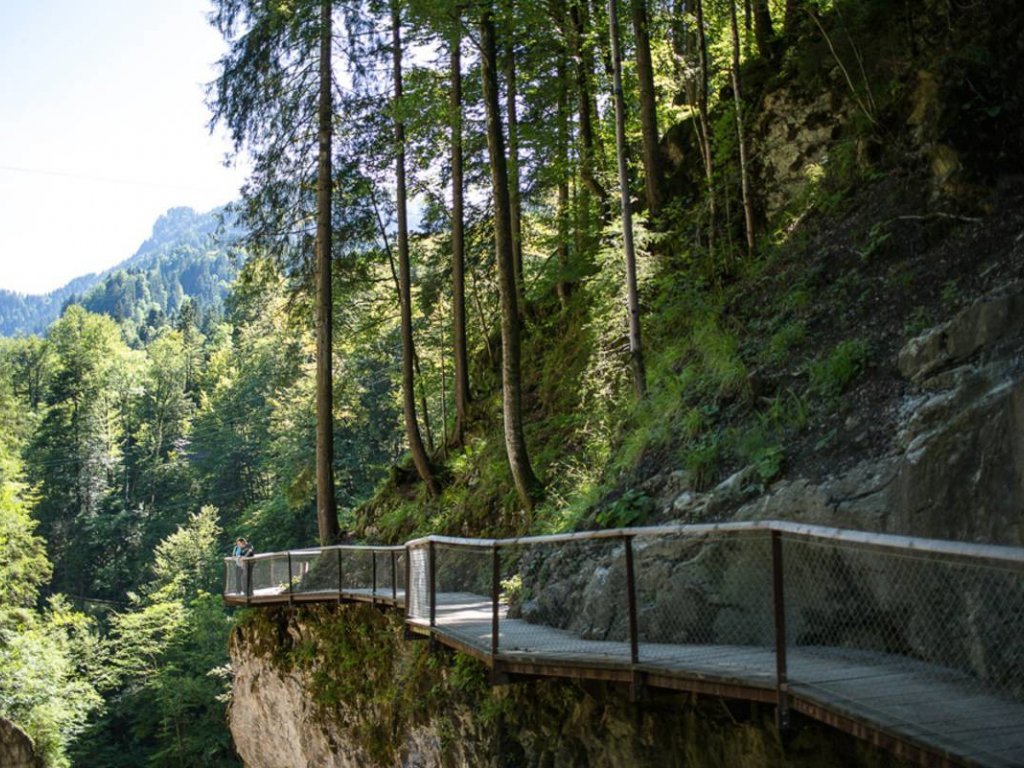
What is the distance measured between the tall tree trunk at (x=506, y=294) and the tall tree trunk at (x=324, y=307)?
6.52 metres

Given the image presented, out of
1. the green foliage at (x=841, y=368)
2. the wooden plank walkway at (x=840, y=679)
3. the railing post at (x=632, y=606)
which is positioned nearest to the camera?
the wooden plank walkway at (x=840, y=679)

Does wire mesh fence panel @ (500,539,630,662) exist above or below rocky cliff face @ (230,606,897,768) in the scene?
above

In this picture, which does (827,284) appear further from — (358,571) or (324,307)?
(324,307)

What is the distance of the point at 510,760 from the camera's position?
29.7ft

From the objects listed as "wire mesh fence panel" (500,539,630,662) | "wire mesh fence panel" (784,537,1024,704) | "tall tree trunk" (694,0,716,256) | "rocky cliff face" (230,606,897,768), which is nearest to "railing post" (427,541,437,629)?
"wire mesh fence panel" (500,539,630,662)

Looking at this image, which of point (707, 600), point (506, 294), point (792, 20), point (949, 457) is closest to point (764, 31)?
point (792, 20)

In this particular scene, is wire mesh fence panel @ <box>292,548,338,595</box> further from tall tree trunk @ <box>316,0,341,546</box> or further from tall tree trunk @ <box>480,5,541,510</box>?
tall tree trunk @ <box>480,5,541,510</box>

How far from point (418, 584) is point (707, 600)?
4219 millimetres

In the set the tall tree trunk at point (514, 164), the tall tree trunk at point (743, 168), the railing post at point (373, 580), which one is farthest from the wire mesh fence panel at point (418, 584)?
the tall tree trunk at point (514, 164)

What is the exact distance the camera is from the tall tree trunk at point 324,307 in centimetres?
1836

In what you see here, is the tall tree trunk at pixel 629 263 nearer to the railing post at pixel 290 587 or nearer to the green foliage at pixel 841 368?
the green foliage at pixel 841 368

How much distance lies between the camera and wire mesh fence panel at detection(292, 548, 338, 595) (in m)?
14.8

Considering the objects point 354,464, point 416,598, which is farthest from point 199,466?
point 416,598

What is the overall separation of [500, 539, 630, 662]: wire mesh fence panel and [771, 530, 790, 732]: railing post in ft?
5.53
